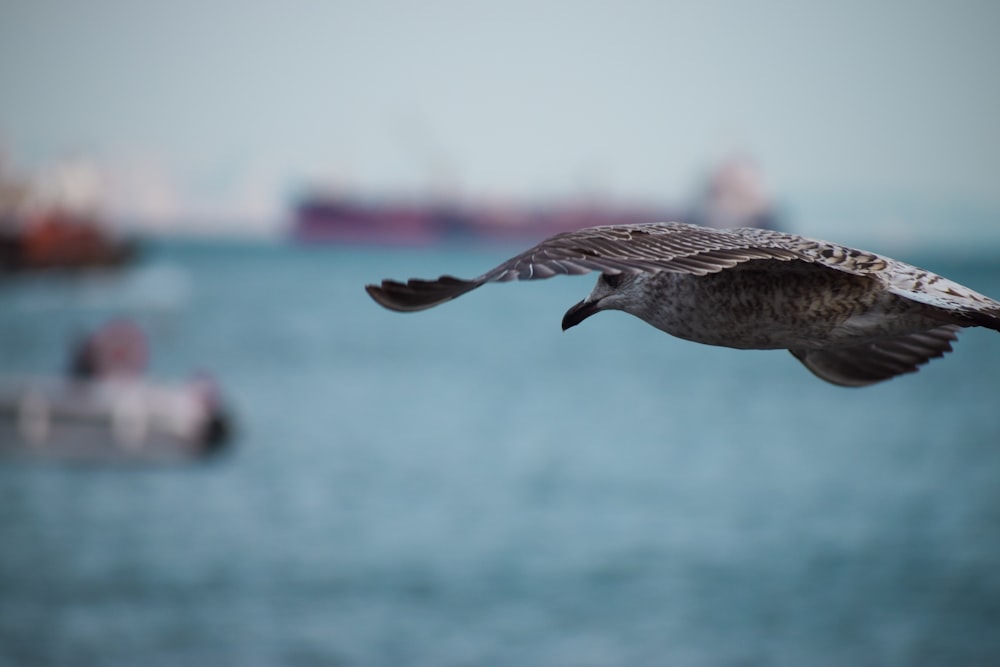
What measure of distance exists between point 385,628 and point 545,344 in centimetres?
5228

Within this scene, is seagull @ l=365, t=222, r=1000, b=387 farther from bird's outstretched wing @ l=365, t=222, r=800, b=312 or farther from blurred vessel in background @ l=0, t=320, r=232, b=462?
blurred vessel in background @ l=0, t=320, r=232, b=462

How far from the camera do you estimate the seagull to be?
3.44 metres

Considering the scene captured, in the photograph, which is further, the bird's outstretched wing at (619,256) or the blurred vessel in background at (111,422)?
the blurred vessel in background at (111,422)

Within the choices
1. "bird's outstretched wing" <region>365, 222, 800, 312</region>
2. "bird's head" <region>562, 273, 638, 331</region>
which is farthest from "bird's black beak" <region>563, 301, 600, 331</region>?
"bird's outstretched wing" <region>365, 222, 800, 312</region>

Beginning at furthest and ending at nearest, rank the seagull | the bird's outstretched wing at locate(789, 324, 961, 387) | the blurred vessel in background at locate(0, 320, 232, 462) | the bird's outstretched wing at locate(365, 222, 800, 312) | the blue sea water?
the blurred vessel in background at locate(0, 320, 232, 462), the blue sea water, the bird's outstretched wing at locate(789, 324, 961, 387), the seagull, the bird's outstretched wing at locate(365, 222, 800, 312)

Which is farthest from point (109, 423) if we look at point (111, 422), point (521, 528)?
point (521, 528)

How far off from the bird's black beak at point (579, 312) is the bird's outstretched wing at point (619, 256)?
8.4 inches

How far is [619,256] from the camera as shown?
3.37 metres

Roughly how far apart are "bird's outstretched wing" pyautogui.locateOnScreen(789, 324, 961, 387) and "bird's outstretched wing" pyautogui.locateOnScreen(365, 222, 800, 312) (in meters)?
1.03

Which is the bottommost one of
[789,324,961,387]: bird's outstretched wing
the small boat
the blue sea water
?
the blue sea water

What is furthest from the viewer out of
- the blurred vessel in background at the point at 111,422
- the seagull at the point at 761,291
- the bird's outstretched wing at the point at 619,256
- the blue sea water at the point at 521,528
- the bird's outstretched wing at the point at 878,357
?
the blurred vessel in background at the point at 111,422

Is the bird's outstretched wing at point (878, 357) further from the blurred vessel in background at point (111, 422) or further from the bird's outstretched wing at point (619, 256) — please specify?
the blurred vessel in background at point (111, 422)

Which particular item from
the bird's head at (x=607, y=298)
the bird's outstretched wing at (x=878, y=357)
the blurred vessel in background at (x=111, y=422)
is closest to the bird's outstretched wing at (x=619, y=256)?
the bird's head at (x=607, y=298)

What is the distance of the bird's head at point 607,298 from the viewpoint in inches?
139
